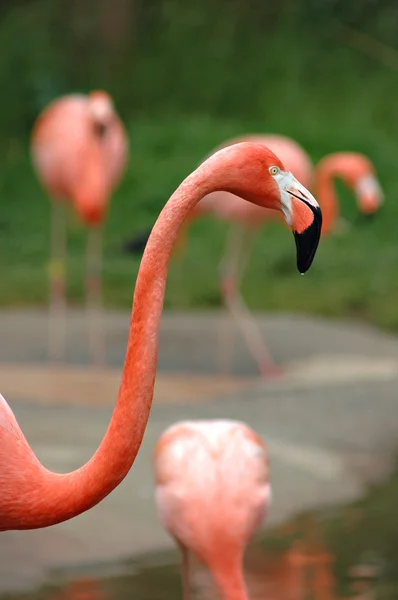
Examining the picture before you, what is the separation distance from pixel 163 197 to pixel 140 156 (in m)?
1.16

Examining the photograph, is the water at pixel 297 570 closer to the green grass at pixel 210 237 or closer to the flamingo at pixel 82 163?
the flamingo at pixel 82 163

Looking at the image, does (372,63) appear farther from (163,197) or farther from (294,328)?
(294,328)

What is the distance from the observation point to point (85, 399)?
7.09m

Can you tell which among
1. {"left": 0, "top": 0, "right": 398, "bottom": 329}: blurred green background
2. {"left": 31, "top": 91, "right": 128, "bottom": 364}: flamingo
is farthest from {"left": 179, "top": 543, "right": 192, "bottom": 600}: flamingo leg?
{"left": 0, "top": 0, "right": 398, "bottom": 329}: blurred green background

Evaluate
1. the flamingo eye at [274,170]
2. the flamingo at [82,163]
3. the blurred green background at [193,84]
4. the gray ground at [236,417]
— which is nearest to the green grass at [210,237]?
the blurred green background at [193,84]

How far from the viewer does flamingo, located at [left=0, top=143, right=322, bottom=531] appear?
2.73 meters

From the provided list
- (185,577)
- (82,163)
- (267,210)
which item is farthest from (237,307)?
(185,577)

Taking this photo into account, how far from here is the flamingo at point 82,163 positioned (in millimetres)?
8547

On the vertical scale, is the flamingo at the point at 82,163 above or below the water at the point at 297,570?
above

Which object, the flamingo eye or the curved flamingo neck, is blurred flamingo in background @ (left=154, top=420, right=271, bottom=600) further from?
the curved flamingo neck

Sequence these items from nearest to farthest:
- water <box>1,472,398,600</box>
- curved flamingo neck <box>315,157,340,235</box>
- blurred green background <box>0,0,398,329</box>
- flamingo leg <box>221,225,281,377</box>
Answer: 1. water <box>1,472,398,600</box>
2. flamingo leg <box>221,225,281,377</box>
3. curved flamingo neck <box>315,157,340,235</box>
4. blurred green background <box>0,0,398,329</box>

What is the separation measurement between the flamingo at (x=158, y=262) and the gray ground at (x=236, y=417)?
1.99 metres

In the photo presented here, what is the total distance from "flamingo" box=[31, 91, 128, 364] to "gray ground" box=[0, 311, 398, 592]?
0.63 ft

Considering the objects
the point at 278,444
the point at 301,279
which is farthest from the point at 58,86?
the point at 278,444
